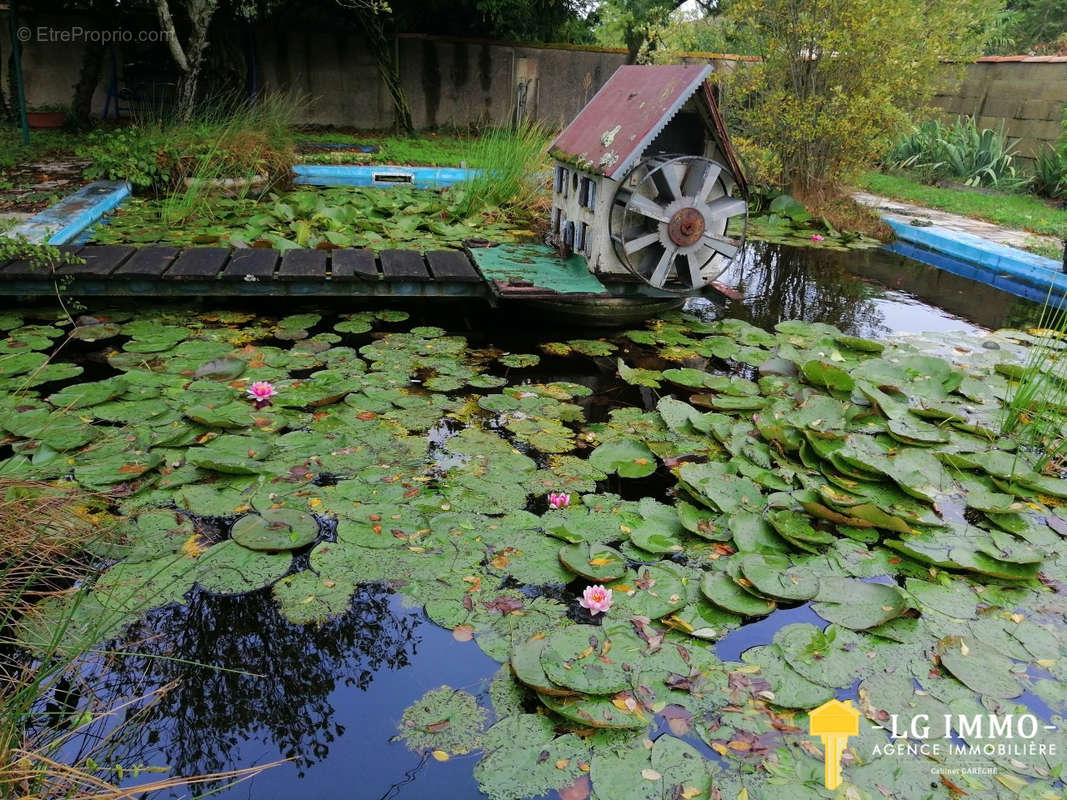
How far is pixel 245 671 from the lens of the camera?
Result: 2062mm

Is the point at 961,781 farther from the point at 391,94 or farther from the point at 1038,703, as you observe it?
the point at 391,94

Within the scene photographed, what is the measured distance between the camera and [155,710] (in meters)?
1.93

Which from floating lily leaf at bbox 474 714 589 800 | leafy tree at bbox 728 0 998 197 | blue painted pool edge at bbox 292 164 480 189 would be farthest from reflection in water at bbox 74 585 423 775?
leafy tree at bbox 728 0 998 197

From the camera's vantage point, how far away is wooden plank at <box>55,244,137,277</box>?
4.07 metres

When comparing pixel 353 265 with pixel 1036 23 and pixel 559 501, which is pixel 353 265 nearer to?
pixel 559 501

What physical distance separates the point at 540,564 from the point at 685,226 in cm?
254

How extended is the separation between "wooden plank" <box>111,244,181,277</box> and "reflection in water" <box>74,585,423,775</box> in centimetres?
250

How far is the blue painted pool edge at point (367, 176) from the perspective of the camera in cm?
776

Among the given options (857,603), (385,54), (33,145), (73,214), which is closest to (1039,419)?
(857,603)

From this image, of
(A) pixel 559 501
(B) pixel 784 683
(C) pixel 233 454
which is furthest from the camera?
(C) pixel 233 454

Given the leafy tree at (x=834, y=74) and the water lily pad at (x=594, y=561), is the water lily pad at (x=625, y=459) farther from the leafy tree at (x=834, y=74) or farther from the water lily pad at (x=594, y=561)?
the leafy tree at (x=834, y=74)

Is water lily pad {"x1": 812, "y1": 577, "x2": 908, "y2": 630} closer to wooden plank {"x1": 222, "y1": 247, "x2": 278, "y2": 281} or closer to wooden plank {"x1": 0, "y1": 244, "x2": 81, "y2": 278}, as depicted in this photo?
wooden plank {"x1": 222, "y1": 247, "x2": 278, "y2": 281}

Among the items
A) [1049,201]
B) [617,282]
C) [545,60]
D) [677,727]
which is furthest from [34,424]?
A: [545,60]

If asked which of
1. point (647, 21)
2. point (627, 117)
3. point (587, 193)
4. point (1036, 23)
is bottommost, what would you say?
point (587, 193)
